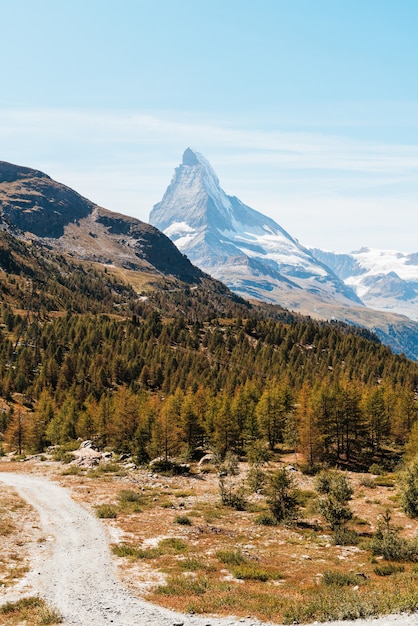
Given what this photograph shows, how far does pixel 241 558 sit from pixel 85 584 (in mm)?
10582

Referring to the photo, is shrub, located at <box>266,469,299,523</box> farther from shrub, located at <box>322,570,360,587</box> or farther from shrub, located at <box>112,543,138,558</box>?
shrub, located at <box>112,543,138,558</box>

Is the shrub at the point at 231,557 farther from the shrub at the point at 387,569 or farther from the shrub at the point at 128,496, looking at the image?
the shrub at the point at 128,496

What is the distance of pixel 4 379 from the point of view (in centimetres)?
13875

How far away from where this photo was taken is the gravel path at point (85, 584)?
19.5 m

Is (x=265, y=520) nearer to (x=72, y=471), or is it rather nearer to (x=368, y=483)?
(x=368, y=483)

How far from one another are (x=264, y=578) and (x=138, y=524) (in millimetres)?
15784

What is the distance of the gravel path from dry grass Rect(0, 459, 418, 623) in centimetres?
103

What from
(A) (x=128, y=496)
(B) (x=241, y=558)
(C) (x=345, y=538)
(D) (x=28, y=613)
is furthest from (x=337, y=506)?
(D) (x=28, y=613)

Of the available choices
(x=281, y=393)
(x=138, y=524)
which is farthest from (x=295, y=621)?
(x=281, y=393)

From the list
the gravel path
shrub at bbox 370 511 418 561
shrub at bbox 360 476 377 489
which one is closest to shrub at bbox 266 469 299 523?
shrub at bbox 370 511 418 561

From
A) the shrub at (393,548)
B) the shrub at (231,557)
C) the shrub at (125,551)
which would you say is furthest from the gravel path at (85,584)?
the shrub at (393,548)

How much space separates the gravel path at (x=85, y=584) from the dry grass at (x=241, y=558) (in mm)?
1034

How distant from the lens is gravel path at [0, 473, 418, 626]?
1945 centimetres

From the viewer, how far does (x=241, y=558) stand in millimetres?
28812
